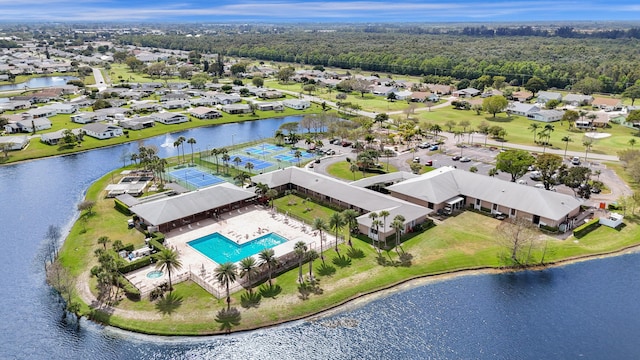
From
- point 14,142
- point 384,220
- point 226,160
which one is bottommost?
point 14,142

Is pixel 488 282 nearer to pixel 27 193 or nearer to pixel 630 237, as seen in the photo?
pixel 630 237

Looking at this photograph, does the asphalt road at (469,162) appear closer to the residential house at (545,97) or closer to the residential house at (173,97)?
the residential house at (545,97)

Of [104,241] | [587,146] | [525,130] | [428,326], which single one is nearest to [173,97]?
[104,241]

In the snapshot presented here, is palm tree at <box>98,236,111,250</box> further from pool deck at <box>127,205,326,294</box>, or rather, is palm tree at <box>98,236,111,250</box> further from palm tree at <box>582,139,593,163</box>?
palm tree at <box>582,139,593,163</box>

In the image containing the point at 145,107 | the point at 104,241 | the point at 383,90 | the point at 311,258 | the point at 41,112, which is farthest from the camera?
the point at 383,90

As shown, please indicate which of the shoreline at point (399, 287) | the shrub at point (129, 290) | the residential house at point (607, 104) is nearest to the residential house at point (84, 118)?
the shrub at point (129, 290)

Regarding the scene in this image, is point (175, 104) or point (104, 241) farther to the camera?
point (175, 104)

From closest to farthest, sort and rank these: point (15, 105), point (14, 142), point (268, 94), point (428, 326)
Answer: point (428, 326)
point (14, 142)
point (15, 105)
point (268, 94)

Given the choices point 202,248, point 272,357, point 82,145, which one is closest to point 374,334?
point 272,357

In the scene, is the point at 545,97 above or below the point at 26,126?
above

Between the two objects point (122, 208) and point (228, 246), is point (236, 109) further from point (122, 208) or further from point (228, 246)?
point (228, 246)
